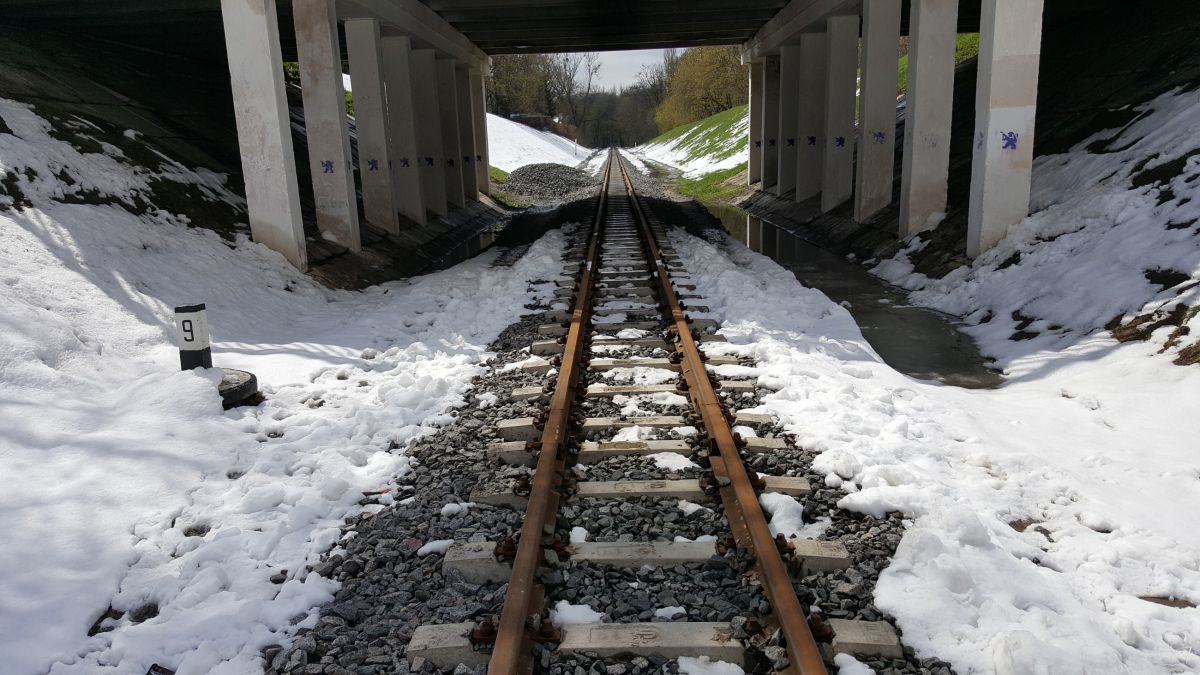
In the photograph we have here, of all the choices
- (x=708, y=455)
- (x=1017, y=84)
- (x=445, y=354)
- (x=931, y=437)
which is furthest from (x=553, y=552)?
(x=1017, y=84)

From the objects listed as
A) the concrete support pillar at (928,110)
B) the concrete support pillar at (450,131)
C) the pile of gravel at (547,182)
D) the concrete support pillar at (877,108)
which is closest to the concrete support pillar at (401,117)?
the concrete support pillar at (450,131)

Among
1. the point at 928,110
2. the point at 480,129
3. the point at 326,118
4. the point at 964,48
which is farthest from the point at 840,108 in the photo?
the point at 964,48

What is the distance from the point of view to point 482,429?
19.4 feet

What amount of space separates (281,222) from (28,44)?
9199 millimetres

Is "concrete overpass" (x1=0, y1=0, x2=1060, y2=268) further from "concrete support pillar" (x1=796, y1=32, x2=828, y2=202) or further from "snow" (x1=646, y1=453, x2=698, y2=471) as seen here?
"snow" (x1=646, y1=453, x2=698, y2=471)

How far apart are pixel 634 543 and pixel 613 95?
14838 centimetres

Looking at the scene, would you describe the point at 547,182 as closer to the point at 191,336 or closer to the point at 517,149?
the point at 517,149

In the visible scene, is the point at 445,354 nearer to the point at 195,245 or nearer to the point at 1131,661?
the point at 195,245

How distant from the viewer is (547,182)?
3778cm

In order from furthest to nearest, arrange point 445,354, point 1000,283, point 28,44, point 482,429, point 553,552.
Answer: point 28,44
point 1000,283
point 445,354
point 482,429
point 553,552

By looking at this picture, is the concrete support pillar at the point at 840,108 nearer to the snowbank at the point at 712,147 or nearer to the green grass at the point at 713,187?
the green grass at the point at 713,187

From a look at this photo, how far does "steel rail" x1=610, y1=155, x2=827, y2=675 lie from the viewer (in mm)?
3143

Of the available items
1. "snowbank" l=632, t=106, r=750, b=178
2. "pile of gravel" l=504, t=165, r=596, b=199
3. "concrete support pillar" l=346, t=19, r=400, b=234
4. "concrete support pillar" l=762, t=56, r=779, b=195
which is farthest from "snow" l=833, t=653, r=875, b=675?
"snowbank" l=632, t=106, r=750, b=178

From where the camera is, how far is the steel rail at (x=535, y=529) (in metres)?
3.17
